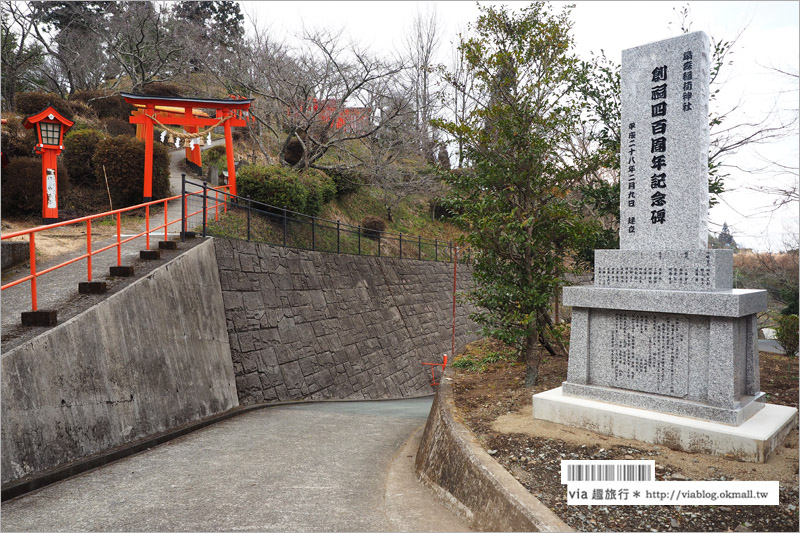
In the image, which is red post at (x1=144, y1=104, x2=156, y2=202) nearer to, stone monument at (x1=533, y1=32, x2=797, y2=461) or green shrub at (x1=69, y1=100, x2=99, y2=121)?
green shrub at (x1=69, y1=100, x2=99, y2=121)

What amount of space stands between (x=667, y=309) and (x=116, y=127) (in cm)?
2248

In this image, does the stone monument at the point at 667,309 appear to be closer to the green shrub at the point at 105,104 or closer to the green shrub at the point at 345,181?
the green shrub at the point at 345,181

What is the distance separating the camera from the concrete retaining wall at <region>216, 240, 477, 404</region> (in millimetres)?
9234

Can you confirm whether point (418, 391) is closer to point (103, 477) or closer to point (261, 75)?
point (103, 477)

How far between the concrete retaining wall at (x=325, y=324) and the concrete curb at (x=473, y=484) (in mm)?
3535

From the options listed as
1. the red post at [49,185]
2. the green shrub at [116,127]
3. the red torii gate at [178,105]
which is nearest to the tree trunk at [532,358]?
the red torii gate at [178,105]

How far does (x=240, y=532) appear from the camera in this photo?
12.2ft

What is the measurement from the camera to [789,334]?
973 centimetres

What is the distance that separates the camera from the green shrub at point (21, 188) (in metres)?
11.3

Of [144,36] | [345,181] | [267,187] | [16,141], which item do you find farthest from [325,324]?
[144,36]

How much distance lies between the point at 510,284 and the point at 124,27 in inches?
1148

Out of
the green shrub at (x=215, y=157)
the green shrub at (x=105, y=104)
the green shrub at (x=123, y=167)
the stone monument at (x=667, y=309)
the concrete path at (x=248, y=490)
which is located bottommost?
the concrete path at (x=248, y=490)

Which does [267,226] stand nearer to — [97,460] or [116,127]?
[97,460]

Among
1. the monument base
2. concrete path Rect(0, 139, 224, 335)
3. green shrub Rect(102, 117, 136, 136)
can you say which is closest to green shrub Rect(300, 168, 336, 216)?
concrete path Rect(0, 139, 224, 335)
